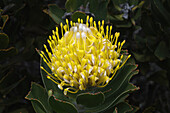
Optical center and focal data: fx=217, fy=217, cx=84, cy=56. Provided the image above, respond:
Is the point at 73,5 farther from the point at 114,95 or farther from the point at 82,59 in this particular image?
the point at 114,95

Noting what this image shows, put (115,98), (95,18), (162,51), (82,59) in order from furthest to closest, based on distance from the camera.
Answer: (162,51) → (95,18) → (115,98) → (82,59)

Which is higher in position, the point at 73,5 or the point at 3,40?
the point at 73,5

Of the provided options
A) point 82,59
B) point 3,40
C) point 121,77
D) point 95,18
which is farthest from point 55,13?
point 121,77

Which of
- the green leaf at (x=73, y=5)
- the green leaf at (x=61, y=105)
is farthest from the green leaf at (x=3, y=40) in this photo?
the green leaf at (x=61, y=105)

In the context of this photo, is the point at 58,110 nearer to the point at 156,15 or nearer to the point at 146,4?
the point at 156,15

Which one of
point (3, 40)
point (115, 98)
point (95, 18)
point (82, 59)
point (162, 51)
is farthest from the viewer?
point (162, 51)

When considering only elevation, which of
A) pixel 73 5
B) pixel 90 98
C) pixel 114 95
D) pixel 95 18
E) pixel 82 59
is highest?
pixel 73 5

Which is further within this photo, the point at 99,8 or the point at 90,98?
the point at 99,8
